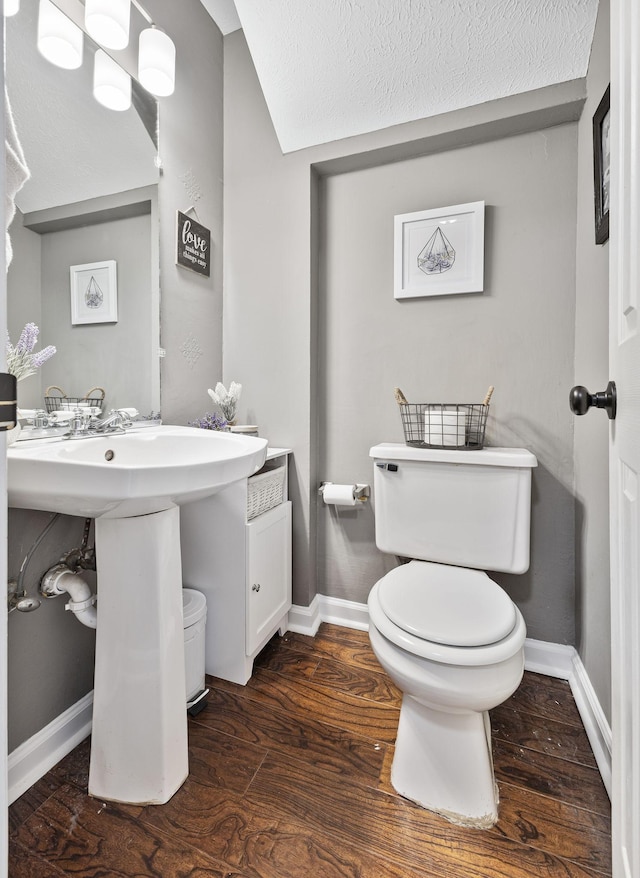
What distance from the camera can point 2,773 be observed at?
0.57m

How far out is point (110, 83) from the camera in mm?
1248

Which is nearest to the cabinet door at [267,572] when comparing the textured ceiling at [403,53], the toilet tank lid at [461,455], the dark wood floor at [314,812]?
the dark wood floor at [314,812]

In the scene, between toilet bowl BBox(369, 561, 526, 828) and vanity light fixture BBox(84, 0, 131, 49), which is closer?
toilet bowl BBox(369, 561, 526, 828)

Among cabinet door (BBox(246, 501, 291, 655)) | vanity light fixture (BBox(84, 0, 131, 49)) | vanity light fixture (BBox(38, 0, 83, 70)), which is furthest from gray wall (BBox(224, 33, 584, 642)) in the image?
vanity light fixture (BBox(38, 0, 83, 70))

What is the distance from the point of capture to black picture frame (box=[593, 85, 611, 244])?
1088mm

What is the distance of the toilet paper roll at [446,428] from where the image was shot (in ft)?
4.46

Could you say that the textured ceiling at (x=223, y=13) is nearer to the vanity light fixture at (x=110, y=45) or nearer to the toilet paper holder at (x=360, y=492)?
the vanity light fixture at (x=110, y=45)

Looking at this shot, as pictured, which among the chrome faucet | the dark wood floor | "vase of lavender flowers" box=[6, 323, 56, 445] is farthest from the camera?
the chrome faucet

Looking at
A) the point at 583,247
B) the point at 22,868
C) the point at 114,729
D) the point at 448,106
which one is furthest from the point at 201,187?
the point at 22,868

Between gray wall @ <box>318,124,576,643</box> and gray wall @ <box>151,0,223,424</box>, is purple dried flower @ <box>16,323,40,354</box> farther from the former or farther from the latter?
gray wall @ <box>318,124,576,643</box>

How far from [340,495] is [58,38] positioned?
63.3 inches

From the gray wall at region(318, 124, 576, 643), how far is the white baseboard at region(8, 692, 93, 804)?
3.23 feet

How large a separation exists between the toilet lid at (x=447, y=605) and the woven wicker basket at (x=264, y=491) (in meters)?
0.50

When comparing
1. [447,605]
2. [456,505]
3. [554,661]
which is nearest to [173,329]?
[456,505]
